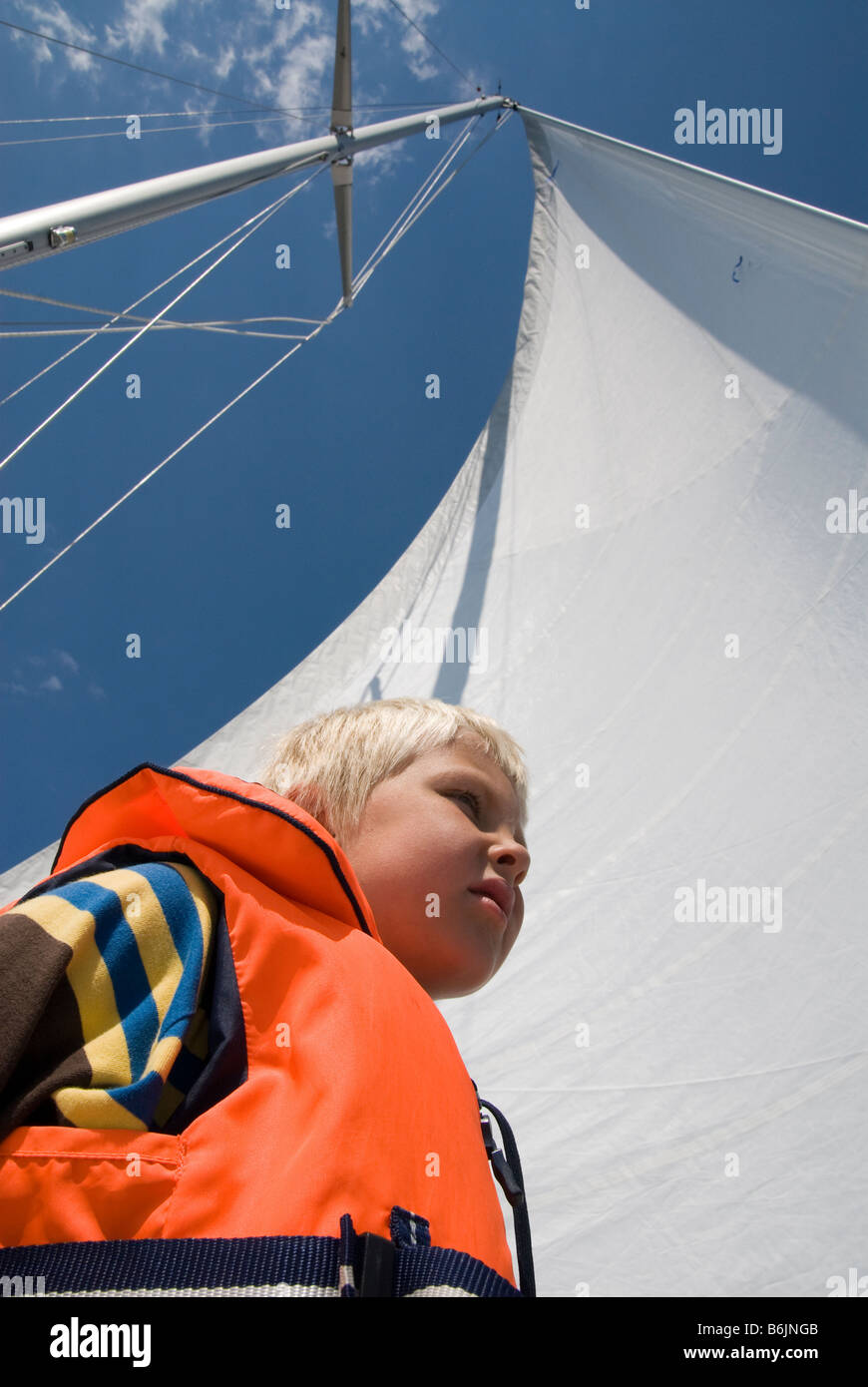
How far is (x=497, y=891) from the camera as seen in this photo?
3.93 ft

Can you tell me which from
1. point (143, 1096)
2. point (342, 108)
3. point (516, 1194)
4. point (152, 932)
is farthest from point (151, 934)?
point (342, 108)

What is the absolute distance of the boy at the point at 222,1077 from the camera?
0.59 metres

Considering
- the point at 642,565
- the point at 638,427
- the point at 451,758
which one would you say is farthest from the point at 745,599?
the point at 451,758

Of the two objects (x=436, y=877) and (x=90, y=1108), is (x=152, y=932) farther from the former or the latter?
(x=436, y=877)

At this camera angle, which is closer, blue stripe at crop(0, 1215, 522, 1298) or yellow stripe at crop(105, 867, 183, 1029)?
blue stripe at crop(0, 1215, 522, 1298)

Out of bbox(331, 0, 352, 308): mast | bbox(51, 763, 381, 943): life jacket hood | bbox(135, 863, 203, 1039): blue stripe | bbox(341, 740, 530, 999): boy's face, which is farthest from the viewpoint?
bbox(331, 0, 352, 308): mast

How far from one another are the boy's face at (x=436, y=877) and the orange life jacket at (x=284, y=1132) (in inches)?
6.4

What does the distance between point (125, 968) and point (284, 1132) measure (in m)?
0.20

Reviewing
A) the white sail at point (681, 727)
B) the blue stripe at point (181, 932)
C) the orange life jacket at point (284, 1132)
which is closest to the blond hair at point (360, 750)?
the orange life jacket at point (284, 1132)

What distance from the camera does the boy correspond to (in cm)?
59

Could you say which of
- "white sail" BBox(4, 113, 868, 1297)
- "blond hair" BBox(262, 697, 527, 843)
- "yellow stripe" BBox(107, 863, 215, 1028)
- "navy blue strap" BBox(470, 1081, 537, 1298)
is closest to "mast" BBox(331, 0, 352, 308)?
"white sail" BBox(4, 113, 868, 1297)

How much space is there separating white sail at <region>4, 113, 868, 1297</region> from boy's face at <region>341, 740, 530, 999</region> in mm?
989

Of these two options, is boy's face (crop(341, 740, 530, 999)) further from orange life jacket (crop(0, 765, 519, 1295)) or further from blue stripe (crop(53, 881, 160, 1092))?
blue stripe (crop(53, 881, 160, 1092))
